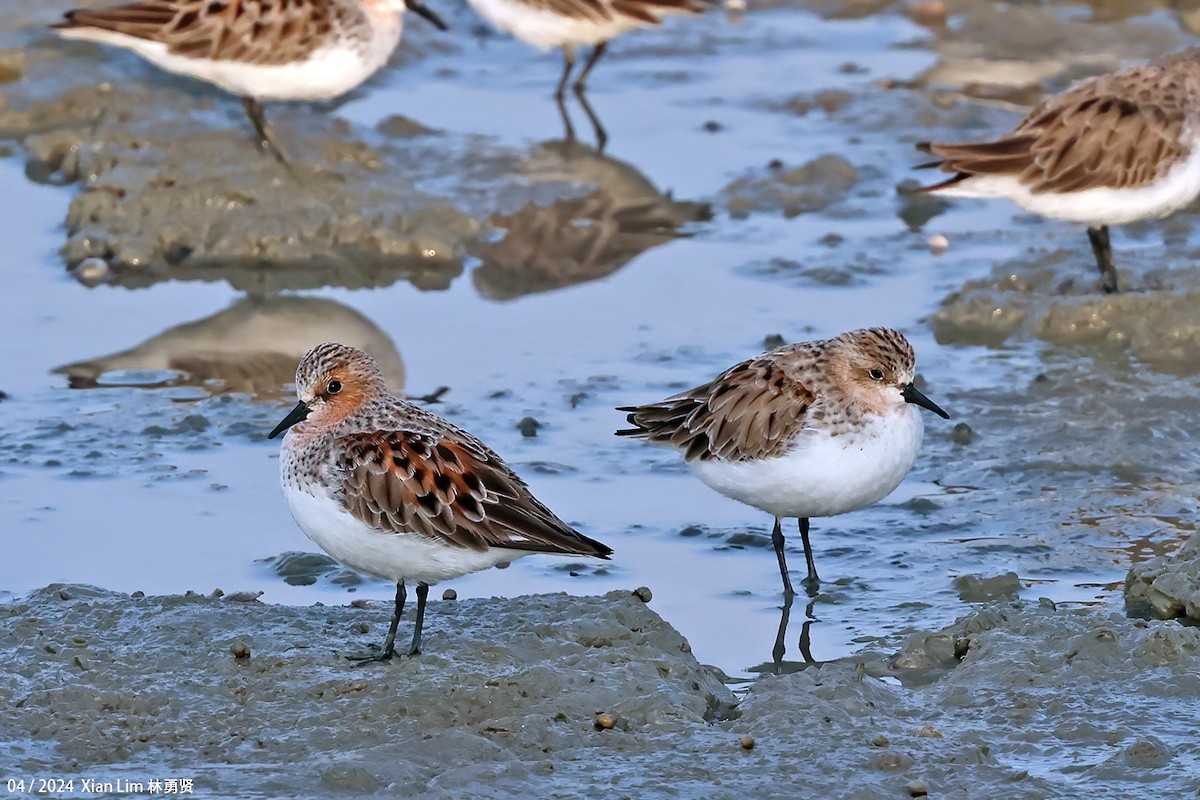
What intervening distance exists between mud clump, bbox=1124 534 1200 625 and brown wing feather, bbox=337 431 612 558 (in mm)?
2419

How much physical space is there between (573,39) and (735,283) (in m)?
4.81

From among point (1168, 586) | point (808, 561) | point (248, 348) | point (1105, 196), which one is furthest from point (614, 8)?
point (1168, 586)

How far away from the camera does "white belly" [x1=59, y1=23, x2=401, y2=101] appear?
1349 cm

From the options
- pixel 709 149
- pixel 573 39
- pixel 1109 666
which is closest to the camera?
pixel 1109 666

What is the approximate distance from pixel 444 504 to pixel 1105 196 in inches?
241

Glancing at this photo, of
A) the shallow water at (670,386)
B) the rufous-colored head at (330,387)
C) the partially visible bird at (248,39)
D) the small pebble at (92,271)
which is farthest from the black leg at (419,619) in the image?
the partially visible bird at (248,39)

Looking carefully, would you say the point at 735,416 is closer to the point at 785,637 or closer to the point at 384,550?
the point at 785,637

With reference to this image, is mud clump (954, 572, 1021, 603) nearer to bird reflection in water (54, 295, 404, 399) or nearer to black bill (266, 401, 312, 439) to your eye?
black bill (266, 401, 312, 439)

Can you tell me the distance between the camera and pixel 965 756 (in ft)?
20.8

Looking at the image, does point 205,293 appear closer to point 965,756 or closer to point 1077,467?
point 1077,467

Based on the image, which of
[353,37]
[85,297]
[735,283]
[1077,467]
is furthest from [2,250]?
[1077,467]

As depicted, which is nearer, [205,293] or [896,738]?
[896,738]

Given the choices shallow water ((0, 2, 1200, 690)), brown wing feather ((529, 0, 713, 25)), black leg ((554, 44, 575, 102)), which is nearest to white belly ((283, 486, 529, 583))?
shallow water ((0, 2, 1200, 690))

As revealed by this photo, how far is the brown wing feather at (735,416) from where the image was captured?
8008 mm
